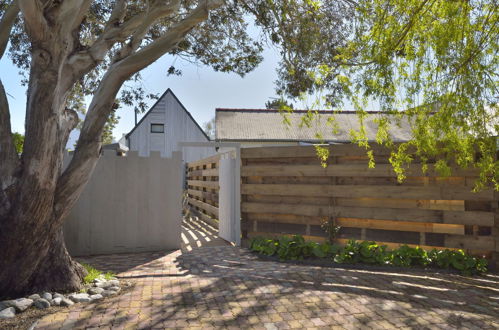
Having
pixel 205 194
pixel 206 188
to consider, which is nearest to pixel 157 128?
pixel 206 188

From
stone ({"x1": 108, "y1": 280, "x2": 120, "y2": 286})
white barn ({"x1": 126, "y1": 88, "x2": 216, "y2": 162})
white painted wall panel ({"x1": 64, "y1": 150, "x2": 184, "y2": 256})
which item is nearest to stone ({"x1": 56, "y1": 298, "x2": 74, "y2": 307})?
stone ({"x1": 108, "y1": 280, "x2": 120, "y2": 286})

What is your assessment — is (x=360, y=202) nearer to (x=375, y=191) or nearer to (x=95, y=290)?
(x=375, y=191)

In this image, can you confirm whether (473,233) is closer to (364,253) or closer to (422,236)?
(422,236)

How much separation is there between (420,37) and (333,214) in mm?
3061

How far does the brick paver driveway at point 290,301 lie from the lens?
11.5 feet

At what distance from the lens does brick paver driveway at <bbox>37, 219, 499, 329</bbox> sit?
3.51 meters

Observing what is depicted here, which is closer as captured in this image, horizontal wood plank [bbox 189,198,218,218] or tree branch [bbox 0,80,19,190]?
tree branch [bbox 0,80,19,190]

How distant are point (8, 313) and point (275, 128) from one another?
18487 millimetres

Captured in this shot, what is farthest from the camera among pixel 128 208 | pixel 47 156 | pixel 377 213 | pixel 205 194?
pixel 205 194

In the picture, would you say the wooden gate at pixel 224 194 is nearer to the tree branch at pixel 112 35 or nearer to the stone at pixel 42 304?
the tree branch at pixel 112 35

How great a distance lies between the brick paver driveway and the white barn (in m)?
16.7

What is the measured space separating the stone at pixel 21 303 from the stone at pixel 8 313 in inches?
2.5

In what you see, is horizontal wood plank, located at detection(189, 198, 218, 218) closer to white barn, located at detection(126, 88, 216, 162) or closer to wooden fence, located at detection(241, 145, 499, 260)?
wooden fence, located at detection(241, 145, 499, 260)

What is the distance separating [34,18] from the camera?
13.4 feet
